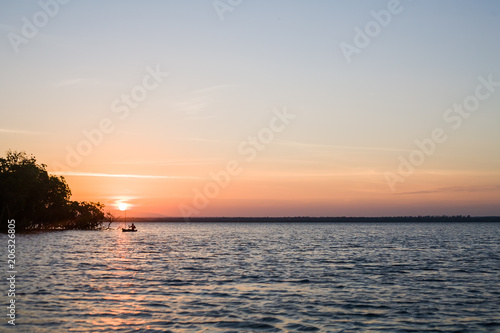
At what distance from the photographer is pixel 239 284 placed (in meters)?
36.5

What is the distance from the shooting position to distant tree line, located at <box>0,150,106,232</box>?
117312 mm

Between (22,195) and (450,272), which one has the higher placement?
(22,195)

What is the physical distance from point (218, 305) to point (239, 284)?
27.7 ft

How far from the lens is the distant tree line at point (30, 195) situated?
385 feet

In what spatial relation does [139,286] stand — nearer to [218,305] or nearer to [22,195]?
[218,305]

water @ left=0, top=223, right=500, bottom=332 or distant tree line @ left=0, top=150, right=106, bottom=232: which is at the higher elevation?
distant tree line @ left=0, top=150, right=106, bottom=232

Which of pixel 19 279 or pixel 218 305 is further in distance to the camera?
pixel 19 279

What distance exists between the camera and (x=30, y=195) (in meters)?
123

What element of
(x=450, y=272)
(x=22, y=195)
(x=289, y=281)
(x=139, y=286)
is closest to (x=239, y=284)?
(x=289, y=281)

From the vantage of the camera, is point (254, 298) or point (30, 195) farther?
point (30, 195)

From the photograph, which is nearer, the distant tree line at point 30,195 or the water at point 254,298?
the water at point 254,298

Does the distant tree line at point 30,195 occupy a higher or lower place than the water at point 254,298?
higher

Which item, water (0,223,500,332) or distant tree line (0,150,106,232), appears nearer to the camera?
water (0,223,500,332)

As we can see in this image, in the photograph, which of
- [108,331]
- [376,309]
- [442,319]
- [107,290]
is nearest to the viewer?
[108,331]
